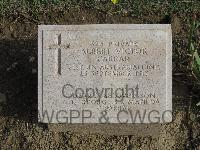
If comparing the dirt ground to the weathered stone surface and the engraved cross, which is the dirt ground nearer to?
the weathered stone surface

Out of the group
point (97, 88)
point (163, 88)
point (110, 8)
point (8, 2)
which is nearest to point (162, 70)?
point (163, 88)

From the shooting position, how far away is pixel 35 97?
4500 millimetres

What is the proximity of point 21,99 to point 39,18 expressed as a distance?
87cm

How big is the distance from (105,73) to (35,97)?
94 cm

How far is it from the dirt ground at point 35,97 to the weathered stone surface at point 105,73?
1.64 ft

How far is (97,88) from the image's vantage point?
3865 millimetres

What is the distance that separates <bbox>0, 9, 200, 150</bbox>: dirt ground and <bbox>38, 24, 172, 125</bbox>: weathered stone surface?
499 millimetres

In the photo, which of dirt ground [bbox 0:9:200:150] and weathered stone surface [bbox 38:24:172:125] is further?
dirt ground [bbox 0:9:200:150]

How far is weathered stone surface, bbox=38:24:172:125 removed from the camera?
385 cm

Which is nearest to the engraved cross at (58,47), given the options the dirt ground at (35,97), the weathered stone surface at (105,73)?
the weathered stone surface at (105,73)

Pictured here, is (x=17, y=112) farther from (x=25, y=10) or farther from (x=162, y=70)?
(x=162, y=70)

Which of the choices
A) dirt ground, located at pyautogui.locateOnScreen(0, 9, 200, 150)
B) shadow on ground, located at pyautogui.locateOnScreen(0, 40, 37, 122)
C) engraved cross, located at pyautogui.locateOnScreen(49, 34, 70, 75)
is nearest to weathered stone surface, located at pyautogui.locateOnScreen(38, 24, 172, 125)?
engraved cross, located at pyautogui.locateOnScreen(49, 34, 70, 75)

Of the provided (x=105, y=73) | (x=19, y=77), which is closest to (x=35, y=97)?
(x=19, y=77)

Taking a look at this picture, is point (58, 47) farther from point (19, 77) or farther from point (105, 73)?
point (19, 77)
